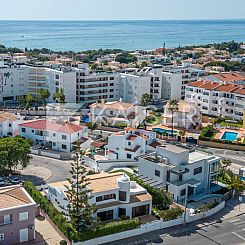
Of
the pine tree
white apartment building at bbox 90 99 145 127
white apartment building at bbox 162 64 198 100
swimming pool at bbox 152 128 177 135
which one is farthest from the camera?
white apartment building at bbox 162 64 198 100

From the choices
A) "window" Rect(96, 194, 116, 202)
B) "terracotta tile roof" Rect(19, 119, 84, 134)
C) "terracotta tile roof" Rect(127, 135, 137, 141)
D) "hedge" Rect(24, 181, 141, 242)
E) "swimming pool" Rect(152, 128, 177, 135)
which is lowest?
"swimming pool" Rect(152, 128, 177, 135)

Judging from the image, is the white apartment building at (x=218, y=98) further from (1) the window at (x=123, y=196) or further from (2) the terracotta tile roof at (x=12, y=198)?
(2) the terracotta tile roof at (x=12, y=198)

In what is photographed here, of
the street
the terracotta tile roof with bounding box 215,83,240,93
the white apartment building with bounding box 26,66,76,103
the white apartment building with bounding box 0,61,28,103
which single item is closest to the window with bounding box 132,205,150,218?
the street

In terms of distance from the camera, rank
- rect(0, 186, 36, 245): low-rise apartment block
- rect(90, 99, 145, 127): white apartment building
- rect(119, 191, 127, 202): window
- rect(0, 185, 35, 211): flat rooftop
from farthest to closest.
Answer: rect(90, 99, 145, 127): white apartment building
rect(119, 191, 127, 202): window
rect(0, 185, 35, 211): flat rooftop
rect(0, 186, 36, 245): low-rise apartment block

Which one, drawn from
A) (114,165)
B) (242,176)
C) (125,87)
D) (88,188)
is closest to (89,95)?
(125,87)

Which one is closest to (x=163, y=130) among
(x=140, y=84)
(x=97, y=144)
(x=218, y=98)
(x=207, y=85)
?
(x=97, y=144)

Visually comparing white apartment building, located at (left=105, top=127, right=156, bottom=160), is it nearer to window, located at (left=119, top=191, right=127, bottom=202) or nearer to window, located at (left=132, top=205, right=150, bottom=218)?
window, located at (left=132, top=205, right=150, bottom=218)

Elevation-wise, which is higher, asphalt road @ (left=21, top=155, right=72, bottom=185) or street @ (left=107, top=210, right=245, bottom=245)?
asphalt road @ (left=21, top=155, right=72, bottom=185)

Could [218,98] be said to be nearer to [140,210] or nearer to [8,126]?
[8,126]
